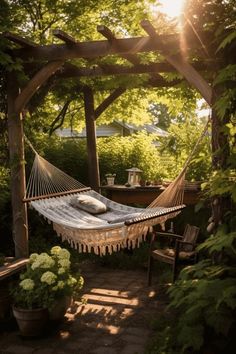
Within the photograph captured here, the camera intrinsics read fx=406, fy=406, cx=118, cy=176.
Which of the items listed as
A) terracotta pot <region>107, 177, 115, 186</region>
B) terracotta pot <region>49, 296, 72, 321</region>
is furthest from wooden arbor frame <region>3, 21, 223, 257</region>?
terracotta pot <region>107, 177, 115, 186</region>

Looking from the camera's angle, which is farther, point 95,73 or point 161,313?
point 95,73

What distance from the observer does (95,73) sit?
4570 mm

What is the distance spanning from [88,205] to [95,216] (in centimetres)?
15

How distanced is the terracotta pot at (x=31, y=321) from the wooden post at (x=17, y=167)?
800 mm

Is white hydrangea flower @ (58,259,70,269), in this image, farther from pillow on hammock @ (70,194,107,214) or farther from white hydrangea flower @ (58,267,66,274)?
pillow on hammock @ (70,194,107,214)

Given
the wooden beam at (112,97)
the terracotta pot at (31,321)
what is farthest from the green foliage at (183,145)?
the terracotta pot at (31,321)

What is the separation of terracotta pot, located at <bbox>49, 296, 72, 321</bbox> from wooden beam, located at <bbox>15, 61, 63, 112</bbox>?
5.90 feet

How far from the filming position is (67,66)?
179 inches

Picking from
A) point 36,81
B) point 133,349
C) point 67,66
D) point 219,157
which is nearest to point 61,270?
point 133,349

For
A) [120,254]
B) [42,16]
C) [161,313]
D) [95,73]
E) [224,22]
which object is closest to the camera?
[224,22]

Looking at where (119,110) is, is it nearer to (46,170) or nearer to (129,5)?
(129,5)

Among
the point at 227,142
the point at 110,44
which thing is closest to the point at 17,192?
the point at 110,44

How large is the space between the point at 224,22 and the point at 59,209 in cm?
241

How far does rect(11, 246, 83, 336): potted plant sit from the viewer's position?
319 cm
